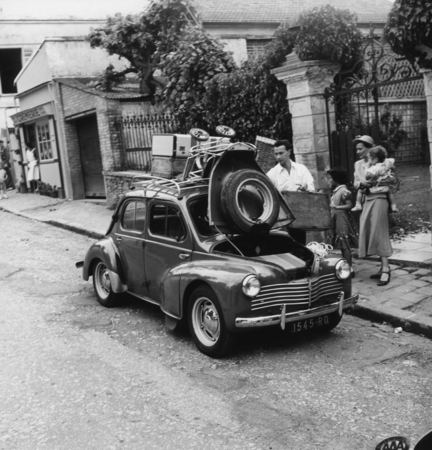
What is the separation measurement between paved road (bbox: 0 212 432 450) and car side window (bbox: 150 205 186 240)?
1.03 metres

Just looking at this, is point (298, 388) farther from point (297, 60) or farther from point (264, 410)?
point (297, 60)

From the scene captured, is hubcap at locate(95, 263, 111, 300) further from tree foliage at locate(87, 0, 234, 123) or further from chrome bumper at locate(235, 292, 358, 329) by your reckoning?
tree foliage at locate(87, 0, 234, 123)

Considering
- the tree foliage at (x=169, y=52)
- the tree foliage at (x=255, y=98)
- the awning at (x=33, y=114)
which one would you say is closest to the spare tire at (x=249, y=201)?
the tree foliage at (x=255, y=98)

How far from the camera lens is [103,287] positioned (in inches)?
291

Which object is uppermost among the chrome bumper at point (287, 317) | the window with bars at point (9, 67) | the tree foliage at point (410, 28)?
the window with bars at point (9, 67)

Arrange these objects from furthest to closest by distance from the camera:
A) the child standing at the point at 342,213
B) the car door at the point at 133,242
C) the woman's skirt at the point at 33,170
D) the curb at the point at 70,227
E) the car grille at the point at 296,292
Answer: the woman's skirt at the point at 33,170 → the curb at the point at 70,227 → the child standing at the point at 342,213 → the car door at the point at 133,242 → the car grille at the point at 296,292

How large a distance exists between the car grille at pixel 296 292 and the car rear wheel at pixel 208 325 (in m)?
0.37

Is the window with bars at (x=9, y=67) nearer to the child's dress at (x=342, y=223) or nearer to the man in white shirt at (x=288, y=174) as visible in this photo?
the man in white shirt at (x=288, y=174)

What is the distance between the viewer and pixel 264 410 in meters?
4.34

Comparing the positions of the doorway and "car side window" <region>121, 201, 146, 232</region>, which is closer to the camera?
"car side window" <region>121, 201, 146, 232</region>

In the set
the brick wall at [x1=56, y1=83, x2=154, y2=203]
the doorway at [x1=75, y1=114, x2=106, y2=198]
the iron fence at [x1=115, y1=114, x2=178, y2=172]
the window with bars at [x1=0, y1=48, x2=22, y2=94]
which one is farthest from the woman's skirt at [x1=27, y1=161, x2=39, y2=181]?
the iron fence at [x1=115, y1=114, x2=178, y2=172]

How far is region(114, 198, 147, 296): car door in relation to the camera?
6688 millimetres

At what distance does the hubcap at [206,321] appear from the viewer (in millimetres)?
5469

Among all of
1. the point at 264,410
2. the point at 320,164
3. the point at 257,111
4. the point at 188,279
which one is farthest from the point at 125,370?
the point at 257,111
